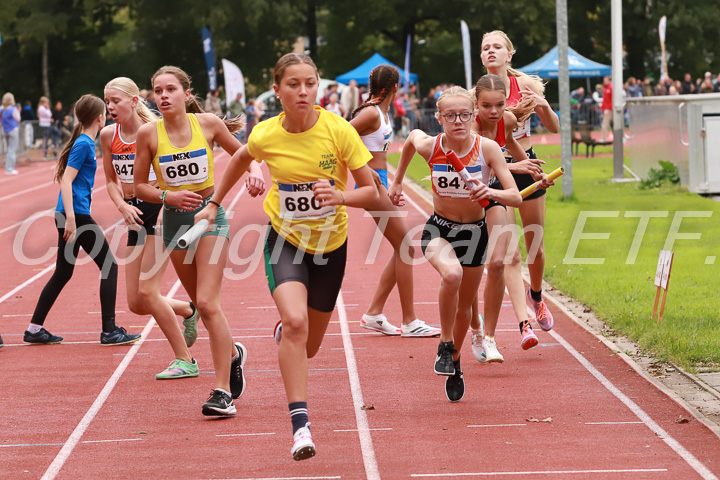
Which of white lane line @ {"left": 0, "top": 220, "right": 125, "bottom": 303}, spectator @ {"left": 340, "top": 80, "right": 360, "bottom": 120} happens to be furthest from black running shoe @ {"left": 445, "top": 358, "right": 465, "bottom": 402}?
spectator @ {"left": 340, "top": 80, "right": 360, "bottom": 120}

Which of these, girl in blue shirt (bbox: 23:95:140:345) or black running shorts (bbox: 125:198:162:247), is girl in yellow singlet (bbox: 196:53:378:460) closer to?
black running shorts (bbox: 125:198:162:247)

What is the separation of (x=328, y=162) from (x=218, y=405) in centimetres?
171

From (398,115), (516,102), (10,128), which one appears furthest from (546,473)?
(398,115)

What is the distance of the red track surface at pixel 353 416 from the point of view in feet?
18.4

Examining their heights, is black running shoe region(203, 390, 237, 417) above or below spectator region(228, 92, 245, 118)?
below

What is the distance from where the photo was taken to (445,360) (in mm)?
6730

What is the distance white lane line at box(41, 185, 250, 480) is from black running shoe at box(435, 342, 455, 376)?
2.13 metres

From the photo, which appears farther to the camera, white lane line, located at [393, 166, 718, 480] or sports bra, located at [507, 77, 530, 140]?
sports bra, located at [507, 77, 530, 140]

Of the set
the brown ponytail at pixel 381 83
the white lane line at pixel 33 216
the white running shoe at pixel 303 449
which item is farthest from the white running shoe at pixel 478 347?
the white lane line at pixel 33 216

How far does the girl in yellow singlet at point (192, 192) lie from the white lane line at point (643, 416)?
238 cm

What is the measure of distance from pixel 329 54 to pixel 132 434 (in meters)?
55.7

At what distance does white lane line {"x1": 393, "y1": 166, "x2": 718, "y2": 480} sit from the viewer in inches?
214

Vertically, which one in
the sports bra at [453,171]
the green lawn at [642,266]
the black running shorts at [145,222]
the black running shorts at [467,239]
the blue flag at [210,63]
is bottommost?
the green lawn at [642,266]

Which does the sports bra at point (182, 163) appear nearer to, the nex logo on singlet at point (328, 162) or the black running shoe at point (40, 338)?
the nex logo on singlet at point (328, 162)
